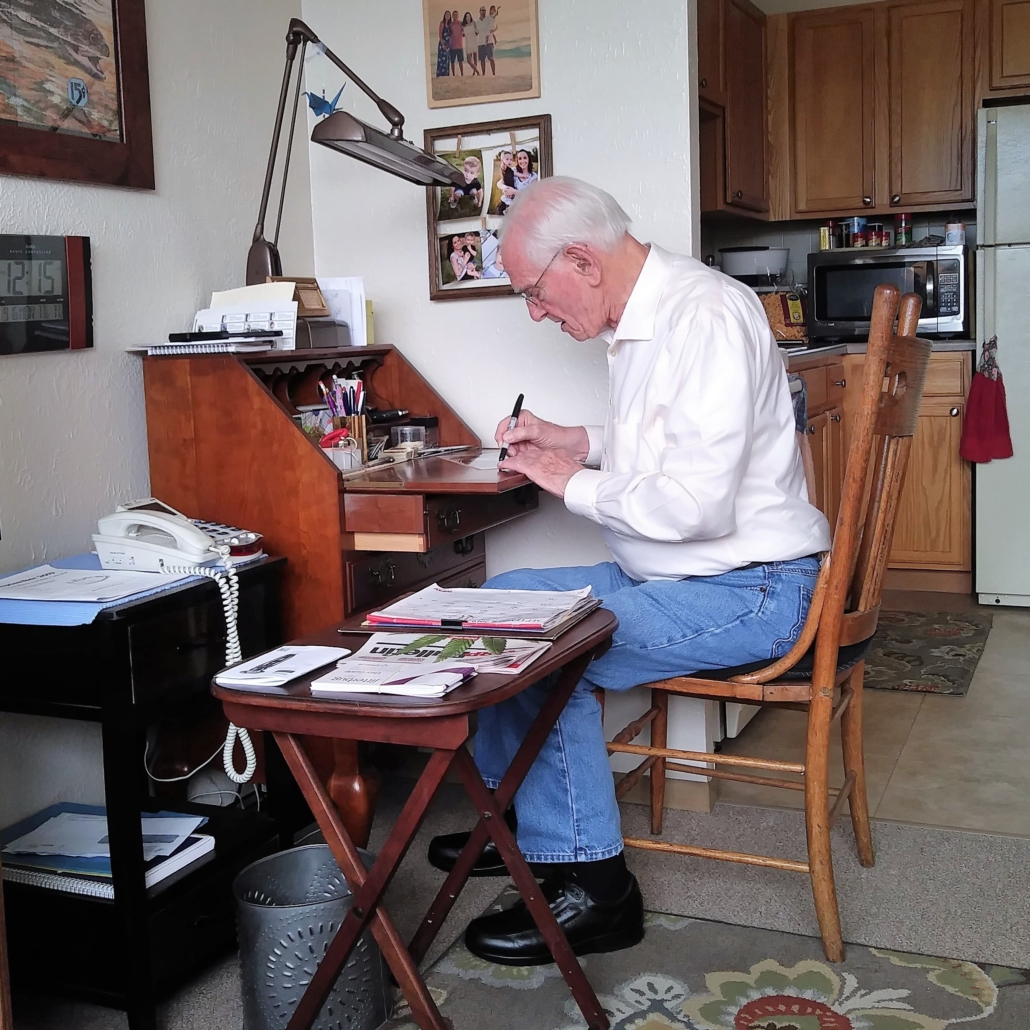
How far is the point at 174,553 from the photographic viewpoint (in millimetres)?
1970

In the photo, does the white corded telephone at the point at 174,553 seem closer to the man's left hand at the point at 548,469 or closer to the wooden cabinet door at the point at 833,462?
the man's left hand at the point at 548,469

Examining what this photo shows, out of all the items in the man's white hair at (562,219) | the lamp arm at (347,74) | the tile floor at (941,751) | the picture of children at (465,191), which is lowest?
the tile floor at (941,751)

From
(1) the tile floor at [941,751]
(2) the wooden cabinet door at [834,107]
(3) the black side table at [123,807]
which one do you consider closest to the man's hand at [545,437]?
(3) the black side table at [123,807]

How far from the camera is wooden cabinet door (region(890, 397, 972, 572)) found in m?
4.55

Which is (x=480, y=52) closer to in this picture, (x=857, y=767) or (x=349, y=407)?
(x=349, y=407)

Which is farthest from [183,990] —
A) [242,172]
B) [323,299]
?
[242,172]

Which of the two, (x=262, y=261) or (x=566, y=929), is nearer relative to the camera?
(x=566, y=929)

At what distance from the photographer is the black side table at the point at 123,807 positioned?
1.74m

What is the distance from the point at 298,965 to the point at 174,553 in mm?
692

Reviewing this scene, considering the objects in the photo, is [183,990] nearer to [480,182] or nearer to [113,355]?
[113,355]

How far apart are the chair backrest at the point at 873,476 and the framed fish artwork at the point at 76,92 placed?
1445mm

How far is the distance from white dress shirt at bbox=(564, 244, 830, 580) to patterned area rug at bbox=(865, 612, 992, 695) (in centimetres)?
164

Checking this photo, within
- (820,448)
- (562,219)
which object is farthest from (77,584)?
(820,448)

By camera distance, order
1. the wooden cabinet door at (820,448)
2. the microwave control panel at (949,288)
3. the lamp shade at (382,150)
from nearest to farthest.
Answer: the lamp shade at (382,150), the wooden cabinet door at (820,448), the microwave control panel at (949,288)
